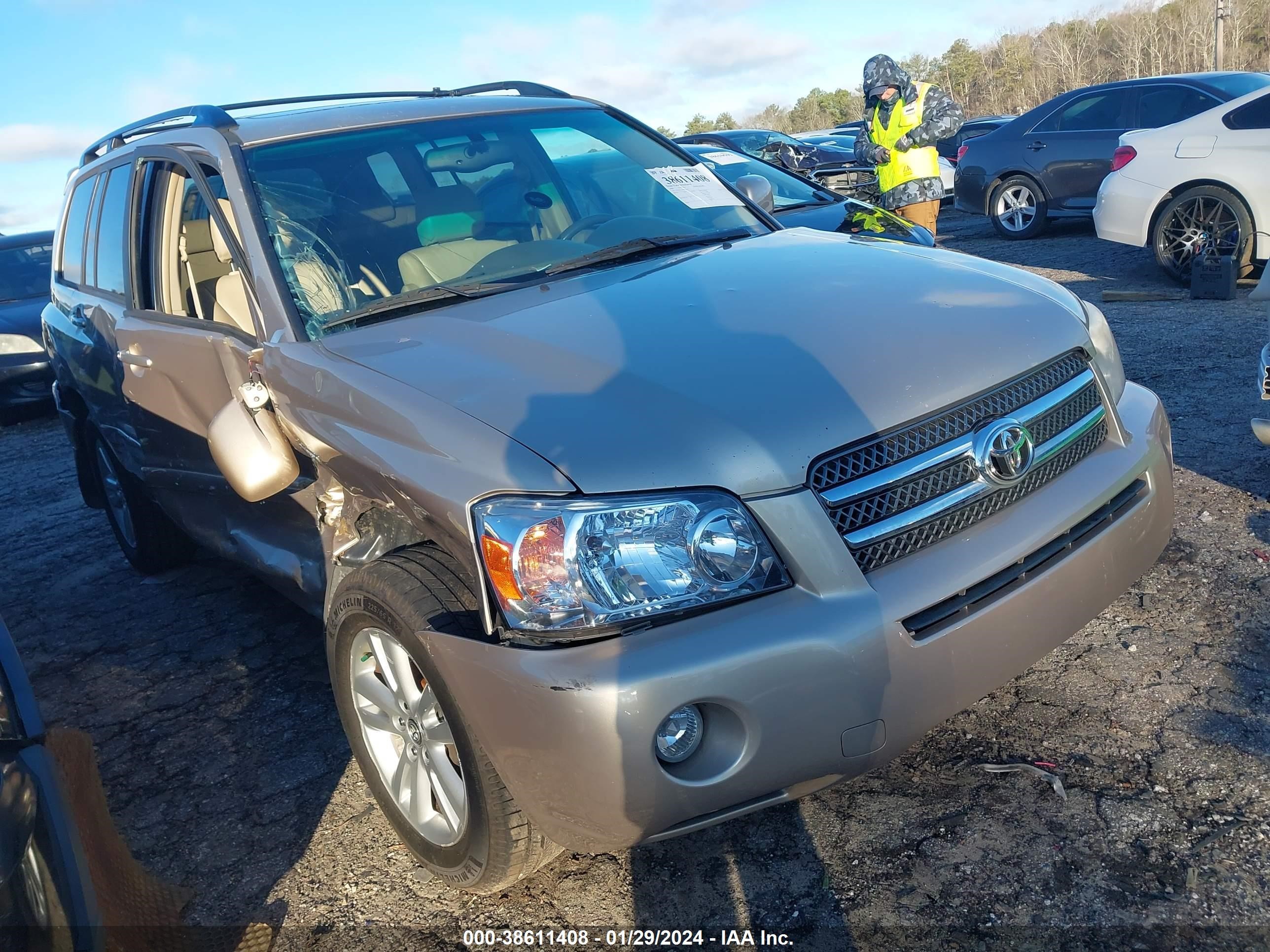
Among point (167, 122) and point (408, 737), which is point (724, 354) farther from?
point (167, 122)

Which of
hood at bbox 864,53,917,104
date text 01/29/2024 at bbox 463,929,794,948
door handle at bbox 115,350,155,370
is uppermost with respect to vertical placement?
hood at bbox 864,53,917,104

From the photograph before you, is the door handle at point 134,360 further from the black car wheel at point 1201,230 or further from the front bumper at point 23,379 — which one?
the black car wheel at point 1201,230

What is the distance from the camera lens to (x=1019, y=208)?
423 inches

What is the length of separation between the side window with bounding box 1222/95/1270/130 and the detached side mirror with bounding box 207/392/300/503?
708cm

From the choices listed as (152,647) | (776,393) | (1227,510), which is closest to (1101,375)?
(776,393)

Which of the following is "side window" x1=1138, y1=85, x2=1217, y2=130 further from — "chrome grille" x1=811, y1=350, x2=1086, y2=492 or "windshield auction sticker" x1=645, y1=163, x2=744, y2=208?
"chrome grille" x1=811, y1=350, x2=1086, y2=492

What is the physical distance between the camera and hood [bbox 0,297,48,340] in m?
9.05

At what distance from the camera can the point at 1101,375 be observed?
8.62 feet

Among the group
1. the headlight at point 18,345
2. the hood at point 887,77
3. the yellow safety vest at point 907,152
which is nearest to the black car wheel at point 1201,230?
the yellow safety vest at point 907,152

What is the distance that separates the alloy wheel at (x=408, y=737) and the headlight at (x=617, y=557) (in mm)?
413

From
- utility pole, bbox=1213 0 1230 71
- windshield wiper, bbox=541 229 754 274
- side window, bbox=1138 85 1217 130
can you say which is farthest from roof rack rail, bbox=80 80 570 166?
utility pole, bbox=1213 0 1230 71

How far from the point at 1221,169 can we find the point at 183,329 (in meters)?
6.92

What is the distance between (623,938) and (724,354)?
128cm

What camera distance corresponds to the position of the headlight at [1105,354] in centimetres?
266
